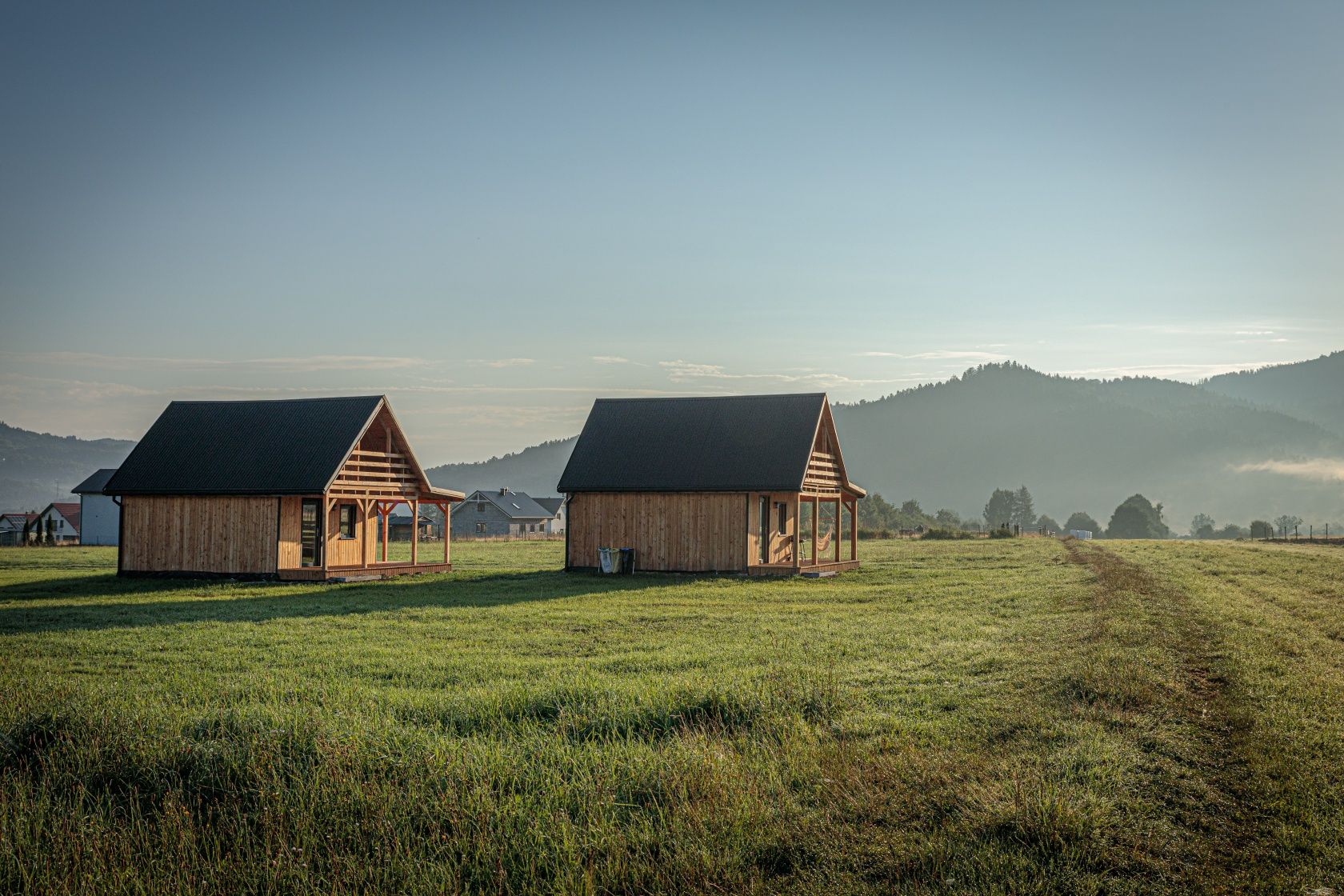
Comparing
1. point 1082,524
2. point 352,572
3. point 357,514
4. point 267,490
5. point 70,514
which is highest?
point 267,490

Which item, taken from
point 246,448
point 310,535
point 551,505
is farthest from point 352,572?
point 551,505

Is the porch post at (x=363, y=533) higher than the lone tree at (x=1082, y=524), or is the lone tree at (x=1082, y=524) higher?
the porch post at (x=363, y=533)

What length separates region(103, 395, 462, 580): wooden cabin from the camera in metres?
28.7

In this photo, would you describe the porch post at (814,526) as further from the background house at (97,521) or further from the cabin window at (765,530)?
the background house at (97,521)

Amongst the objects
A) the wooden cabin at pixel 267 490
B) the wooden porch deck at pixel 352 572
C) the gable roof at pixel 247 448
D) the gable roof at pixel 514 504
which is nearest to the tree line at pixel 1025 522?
the gable roof at pixel 514 504

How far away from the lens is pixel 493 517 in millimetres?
101812

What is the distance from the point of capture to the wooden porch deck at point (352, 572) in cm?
2848

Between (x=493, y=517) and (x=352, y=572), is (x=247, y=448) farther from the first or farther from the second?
(x=493, y=517)

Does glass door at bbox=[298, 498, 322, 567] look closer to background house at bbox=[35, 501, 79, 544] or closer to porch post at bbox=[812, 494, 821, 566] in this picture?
porch post at bbox=[812, 494, 821, 566]

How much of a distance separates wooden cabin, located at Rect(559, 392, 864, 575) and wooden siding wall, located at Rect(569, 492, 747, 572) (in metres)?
0.02

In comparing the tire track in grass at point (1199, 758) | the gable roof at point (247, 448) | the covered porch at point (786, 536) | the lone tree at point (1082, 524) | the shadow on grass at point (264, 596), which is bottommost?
the lone tree at point (1082, 524)

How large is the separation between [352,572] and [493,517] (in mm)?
73150

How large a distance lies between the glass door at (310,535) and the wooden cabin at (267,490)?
0.03 metres

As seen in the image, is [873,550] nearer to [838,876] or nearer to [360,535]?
[360,535]
